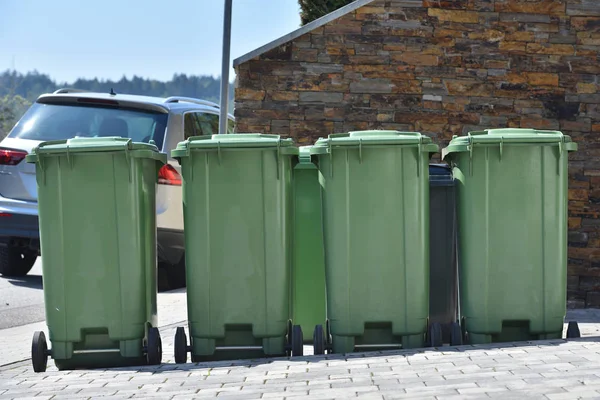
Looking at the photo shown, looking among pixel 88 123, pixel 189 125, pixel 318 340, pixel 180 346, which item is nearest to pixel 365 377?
pixel 318 340

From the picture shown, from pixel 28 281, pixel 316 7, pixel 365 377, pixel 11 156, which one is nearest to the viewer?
pixel 365 377

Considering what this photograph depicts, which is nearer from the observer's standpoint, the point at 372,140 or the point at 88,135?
the point at 372,140

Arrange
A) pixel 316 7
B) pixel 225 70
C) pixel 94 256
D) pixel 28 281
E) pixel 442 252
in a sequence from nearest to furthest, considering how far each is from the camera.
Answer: pixel 94 256, pixel 442 252, pixel 28 281, pixel 225 70, pixel 316 7

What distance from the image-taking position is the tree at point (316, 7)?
19.1 m

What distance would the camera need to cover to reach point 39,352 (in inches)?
260

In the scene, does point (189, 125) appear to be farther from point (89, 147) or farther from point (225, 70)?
point (89, 147)

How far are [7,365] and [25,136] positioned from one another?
4271 millimetres

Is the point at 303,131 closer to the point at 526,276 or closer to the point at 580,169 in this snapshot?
the point at 580,169

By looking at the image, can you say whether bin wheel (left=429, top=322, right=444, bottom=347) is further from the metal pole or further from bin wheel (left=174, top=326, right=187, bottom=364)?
the metal pole

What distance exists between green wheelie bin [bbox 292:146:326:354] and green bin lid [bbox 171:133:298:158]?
1.55 feet

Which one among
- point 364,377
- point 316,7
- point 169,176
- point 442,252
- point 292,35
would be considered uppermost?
point 316,7

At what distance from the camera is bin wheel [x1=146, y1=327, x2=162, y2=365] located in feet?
21.5

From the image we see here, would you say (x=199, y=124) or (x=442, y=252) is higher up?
(x=199, y=124)

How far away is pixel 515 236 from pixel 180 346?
219 cm
